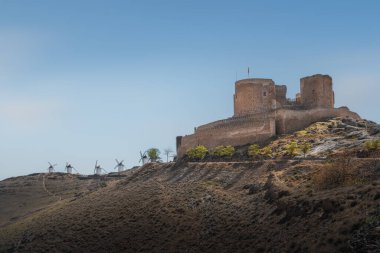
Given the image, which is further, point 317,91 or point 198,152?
point 317,91

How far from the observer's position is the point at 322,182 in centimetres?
3672

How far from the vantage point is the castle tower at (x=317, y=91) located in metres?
66.3

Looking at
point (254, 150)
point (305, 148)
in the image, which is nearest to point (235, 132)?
point (254, 150)

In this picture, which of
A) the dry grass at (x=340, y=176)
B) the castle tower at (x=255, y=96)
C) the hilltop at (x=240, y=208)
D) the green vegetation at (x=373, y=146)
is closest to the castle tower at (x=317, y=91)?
the castle tower at (x=255, y=96)

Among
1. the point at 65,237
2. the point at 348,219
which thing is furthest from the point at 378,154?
the point at 65,237

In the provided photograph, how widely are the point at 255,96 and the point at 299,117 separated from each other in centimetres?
760

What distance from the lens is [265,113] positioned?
60.4 m

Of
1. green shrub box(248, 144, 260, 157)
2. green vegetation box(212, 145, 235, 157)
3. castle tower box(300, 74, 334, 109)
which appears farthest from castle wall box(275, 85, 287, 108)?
green shrub box(248, 144, 260, 157)

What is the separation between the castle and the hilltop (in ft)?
5.72

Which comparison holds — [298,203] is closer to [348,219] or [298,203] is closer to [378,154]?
[348,219]

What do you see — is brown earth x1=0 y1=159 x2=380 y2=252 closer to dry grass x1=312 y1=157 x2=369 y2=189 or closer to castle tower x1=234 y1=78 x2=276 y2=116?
dry grass x1=312 y1=157 x2=369 y2=189

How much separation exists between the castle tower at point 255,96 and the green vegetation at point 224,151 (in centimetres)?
1001

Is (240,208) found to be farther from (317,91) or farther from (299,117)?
(317,91)

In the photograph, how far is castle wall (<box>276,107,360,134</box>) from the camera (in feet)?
198
